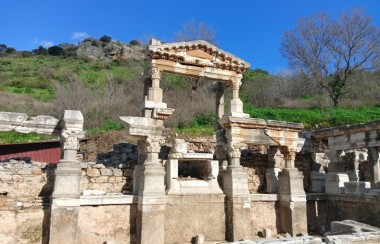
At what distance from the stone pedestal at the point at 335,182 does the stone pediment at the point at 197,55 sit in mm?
5573

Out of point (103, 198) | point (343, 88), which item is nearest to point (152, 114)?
point (103, 198)

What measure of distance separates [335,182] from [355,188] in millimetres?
957

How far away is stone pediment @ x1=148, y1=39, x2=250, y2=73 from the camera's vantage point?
10.7 meters

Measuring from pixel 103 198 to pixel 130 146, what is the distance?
3373 millimetres

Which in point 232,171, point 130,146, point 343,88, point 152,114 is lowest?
point 232,171

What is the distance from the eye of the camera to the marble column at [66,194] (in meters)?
8.28

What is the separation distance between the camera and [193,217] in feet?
33.2

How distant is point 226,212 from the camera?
34.9 feet

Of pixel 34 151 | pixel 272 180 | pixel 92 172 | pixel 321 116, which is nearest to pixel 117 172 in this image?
pixel 92 172

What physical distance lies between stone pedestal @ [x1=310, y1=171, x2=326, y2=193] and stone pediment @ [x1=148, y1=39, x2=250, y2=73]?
5432 mm

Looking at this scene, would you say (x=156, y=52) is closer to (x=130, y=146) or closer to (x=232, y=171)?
(x=130, y=146)

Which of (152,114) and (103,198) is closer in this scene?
(103,198)

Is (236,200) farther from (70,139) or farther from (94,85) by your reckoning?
(94,85)

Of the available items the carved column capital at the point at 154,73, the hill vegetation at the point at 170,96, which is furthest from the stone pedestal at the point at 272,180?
the carved column capital at the point at 154,73
